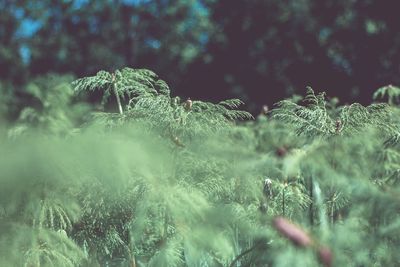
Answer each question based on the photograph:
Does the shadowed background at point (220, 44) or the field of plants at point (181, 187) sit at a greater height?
the shadowed background at point (220, 44)

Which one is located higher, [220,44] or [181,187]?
[220,44]

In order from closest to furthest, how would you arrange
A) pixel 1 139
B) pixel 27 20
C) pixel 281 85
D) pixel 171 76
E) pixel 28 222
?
pixel 1 139
pixel 28 222
pixel 281 85
pixel 171 76
pixel 27 20

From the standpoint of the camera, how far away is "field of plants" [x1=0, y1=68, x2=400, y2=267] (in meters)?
1.58

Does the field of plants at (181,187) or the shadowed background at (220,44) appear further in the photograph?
A: the shadowed background at (220,44)

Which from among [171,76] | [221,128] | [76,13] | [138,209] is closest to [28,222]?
[138,209]

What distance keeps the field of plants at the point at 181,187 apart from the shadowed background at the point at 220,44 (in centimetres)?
967

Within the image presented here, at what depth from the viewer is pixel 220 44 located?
16.9 m

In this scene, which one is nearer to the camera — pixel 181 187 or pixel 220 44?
pixel 181 187

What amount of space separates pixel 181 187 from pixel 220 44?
48.8 ft

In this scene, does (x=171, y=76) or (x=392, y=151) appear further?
(x=171, y=76)

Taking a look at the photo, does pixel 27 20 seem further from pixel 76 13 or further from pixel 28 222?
pixel 28 222

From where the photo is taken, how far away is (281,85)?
14.8 metres

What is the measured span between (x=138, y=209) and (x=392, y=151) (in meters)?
0.80

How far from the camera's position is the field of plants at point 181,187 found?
62.3 inches
